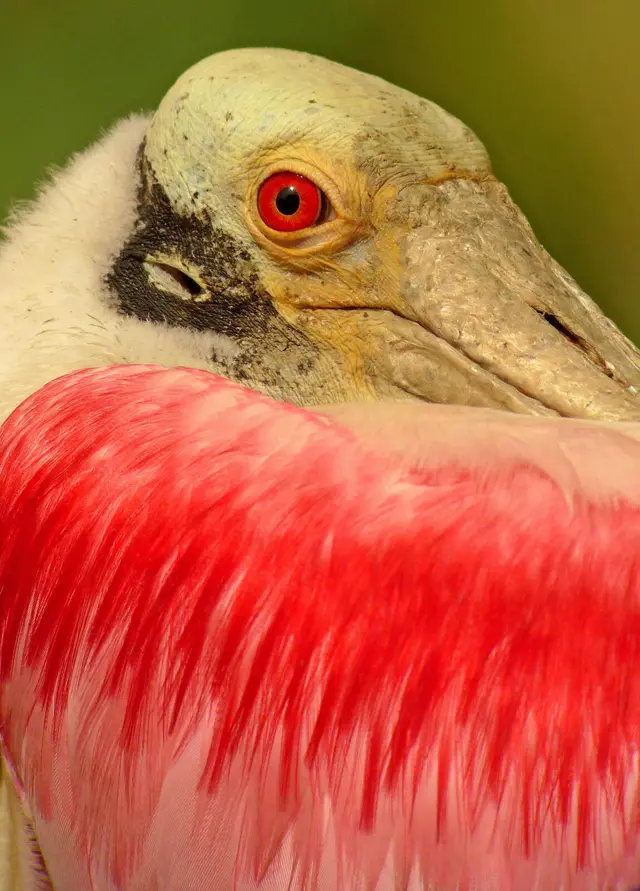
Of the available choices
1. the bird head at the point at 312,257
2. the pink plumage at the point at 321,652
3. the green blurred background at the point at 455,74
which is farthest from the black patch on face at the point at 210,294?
the pink plumage at the point at 321,652

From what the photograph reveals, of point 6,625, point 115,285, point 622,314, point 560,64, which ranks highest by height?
point 560,64

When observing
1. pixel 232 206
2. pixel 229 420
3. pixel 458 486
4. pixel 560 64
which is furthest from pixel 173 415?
pixel 560 64

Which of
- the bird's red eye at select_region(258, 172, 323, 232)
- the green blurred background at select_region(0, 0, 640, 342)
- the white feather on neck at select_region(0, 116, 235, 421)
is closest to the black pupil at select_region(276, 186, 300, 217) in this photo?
the bird's red eye at select_region(258, 172, 323, 232)

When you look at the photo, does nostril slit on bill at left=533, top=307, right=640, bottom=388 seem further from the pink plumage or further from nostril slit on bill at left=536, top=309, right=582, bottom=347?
the pink plumage

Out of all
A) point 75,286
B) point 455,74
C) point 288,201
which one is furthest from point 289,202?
point 455,74

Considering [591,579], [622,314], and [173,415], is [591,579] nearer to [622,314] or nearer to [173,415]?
[173,415]

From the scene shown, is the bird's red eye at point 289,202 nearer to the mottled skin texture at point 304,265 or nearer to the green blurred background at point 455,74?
the mottled skin texture at point 304,265
